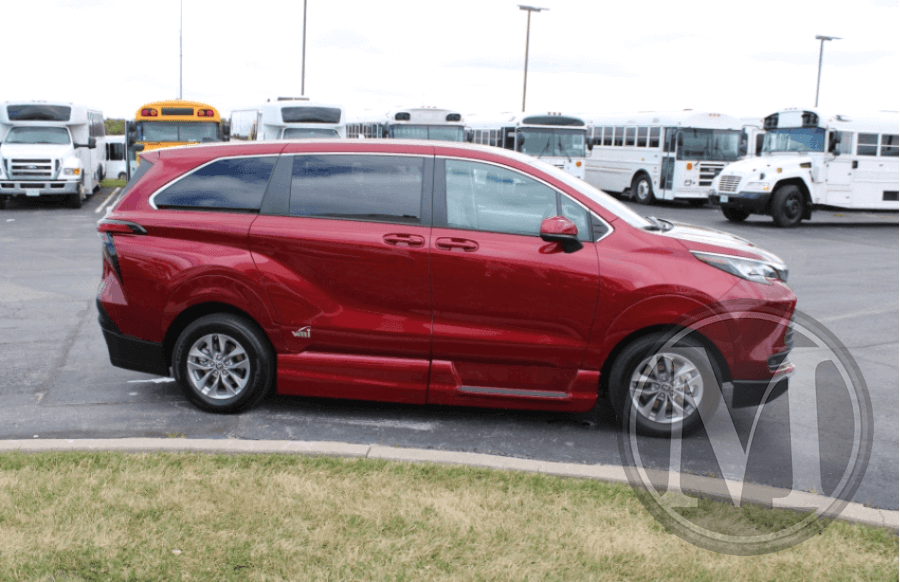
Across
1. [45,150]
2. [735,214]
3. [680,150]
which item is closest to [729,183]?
[735,214]

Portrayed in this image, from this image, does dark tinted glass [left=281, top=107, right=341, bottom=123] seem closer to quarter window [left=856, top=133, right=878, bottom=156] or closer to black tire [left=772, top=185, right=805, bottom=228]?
black tire [left=772, top=185, right=805, bottom=228]

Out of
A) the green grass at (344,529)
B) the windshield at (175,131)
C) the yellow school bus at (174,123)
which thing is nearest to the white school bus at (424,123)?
the yellow school bus at (174,123)

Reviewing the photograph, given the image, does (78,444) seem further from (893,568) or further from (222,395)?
(893,568)

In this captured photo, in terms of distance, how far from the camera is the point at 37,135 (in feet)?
81.5

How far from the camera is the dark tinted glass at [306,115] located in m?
23.8

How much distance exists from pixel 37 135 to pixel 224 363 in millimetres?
21554

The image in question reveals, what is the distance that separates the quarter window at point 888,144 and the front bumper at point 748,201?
11.5 ft

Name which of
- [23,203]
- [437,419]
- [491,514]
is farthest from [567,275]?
[23,203]

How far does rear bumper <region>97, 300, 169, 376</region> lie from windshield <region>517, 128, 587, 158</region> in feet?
70.1

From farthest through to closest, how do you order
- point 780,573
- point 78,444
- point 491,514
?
point 78,444 < point 491,514 < point 780,573

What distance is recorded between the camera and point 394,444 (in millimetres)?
5582

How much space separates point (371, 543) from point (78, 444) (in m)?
2.08

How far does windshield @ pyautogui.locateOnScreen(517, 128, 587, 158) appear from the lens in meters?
26.8

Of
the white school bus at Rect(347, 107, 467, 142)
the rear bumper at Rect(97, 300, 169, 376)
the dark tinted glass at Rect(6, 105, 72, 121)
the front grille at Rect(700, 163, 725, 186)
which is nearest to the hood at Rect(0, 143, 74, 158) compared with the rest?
the dark tinted glass at Rect(6, 105, 72, 121)
